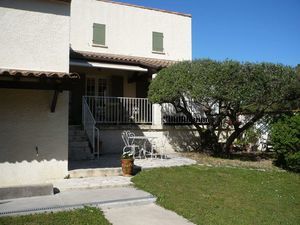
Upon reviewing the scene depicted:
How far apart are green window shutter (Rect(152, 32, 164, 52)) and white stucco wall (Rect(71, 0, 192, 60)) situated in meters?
0.22

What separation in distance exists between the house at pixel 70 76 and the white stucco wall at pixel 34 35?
0.03 metres

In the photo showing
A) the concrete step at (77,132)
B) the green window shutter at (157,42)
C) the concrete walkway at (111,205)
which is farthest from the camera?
the green window shutter at (157,42)

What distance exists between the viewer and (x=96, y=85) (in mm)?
17391

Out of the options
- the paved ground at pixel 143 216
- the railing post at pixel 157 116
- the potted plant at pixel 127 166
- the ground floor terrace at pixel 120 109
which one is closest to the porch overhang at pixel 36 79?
the potted plant at pixel 127 166

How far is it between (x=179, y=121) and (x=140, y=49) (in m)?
5.60

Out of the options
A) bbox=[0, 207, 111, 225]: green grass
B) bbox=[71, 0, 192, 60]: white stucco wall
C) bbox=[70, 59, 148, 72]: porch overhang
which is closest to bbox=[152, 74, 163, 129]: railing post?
bbox=[70, 59, 148, 72]: porch overhang

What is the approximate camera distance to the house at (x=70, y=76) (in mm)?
8461

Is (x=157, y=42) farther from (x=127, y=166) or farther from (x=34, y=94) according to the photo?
(x=34, y=94)

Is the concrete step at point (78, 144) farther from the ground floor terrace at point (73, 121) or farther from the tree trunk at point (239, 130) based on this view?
the tree trunk at point (239, 130)

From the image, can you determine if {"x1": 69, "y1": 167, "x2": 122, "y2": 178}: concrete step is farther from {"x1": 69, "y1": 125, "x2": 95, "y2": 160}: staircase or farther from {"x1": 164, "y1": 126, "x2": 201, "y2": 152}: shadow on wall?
{"x1": 164, "y1": 126, "x2": 201, "y2": 152}: shadow on wall

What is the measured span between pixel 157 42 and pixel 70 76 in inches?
499

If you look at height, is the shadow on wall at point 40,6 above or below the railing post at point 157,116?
above

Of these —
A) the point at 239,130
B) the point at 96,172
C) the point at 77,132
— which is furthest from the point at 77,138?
the point at 239,130

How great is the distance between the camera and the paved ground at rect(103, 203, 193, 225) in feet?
19.4
